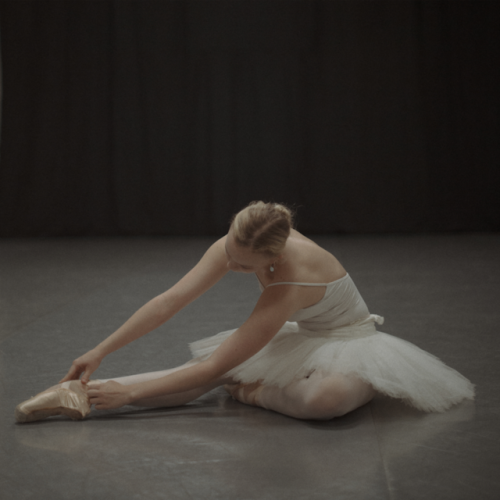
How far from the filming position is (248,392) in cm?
182

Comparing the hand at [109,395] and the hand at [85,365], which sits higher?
the hand at [85,365]

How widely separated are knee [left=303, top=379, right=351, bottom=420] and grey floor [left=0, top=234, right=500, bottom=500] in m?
0.04

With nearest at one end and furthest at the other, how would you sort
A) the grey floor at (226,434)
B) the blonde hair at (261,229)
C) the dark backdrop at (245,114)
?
the grey floor at (226,434) < the blonde hair at (261,229) < the dark backdrop at (245,114)

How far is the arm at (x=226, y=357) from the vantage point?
1.59 metres

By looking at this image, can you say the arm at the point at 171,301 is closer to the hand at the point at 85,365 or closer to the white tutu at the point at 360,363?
the hand at the point at 85,365

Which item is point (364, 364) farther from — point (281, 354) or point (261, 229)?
point (261, 229)

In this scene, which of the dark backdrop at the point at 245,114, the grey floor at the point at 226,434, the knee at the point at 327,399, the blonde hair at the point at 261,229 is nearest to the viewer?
the grey floor at the point at 226,434

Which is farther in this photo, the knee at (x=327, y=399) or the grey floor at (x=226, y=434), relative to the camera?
the knee at (x=327, y=399)

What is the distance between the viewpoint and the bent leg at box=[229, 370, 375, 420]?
1654 mm

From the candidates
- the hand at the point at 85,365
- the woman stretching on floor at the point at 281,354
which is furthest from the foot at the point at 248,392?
the hand at the point at 85,365

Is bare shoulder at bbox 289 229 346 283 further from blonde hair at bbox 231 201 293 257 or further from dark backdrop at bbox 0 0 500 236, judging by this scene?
dark backdrop at bbox 0 0 500 236

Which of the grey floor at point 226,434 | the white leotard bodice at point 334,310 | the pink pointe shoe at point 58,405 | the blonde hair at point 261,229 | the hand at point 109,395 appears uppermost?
the blonde hair at point 261,229

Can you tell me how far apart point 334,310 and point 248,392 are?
1.07 feet

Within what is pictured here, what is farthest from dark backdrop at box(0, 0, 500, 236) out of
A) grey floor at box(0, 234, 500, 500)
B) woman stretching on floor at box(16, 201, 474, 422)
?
woman stretching on floor at box(16, 201, 474, 422)
